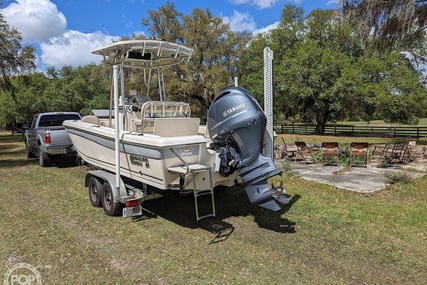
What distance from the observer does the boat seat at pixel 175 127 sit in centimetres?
491

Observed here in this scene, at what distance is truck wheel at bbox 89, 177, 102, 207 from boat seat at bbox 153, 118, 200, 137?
1.60 meters

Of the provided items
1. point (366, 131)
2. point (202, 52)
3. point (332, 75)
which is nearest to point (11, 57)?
point (202, 52)

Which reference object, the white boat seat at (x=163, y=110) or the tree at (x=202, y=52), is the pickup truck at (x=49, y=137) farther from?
the tree at (x=202, y=52)

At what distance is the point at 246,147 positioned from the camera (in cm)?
458

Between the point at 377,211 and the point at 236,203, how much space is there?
7.86 feet

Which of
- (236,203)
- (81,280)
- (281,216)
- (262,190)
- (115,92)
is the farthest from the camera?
(236,203)

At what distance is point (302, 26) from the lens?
26375 millimetres

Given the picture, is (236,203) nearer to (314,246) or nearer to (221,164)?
(221,164)

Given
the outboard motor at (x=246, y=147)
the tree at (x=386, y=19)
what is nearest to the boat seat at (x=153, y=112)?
the outboard motor at (x=246, y=147)

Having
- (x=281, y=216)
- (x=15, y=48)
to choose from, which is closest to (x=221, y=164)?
(x=281, y=216)

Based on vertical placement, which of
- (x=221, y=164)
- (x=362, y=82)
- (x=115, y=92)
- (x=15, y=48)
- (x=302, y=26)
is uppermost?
(x=302, y=26)

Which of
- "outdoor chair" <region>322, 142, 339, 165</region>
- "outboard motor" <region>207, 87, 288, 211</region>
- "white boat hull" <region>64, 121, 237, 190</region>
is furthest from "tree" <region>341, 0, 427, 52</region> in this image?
"white boat hull" <region>64, 121, 237, 190</region>

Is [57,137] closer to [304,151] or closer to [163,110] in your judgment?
[163,110]

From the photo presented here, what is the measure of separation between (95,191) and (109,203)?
2.18 feet
